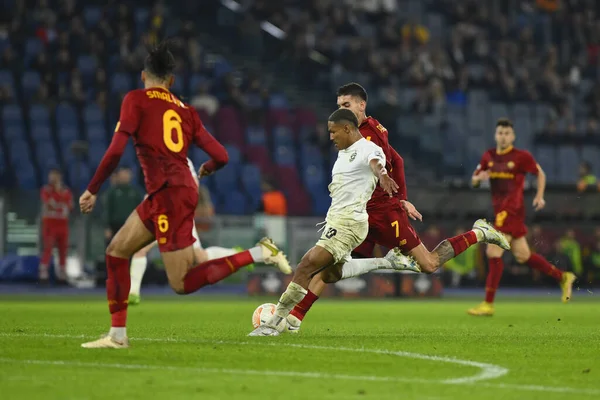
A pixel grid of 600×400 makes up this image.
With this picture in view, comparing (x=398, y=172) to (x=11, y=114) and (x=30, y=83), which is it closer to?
(x=11, y=114)

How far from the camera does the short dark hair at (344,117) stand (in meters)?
10.2

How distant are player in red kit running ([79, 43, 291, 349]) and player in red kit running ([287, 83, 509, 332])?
213 centimetres

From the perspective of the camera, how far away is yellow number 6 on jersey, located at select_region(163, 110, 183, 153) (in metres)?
8.75

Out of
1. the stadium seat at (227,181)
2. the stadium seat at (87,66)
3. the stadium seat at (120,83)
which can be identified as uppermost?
the stadium seat at (87,66)

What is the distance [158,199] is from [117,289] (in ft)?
2.41

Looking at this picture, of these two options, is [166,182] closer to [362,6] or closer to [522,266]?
[522,266]

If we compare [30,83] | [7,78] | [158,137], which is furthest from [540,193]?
[7,78]

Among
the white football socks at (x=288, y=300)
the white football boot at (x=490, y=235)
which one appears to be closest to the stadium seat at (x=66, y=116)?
the white football boot at (x=490, y=235)

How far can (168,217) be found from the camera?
863 cm

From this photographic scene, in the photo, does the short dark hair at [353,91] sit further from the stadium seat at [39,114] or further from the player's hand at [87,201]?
the stadium seat at [39,114]

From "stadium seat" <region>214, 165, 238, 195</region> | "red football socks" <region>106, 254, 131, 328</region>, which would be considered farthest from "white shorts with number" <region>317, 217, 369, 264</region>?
"stadium seat" <region>214, 165, 238, 195</region>

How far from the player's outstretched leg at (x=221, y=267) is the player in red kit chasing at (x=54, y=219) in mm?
14020

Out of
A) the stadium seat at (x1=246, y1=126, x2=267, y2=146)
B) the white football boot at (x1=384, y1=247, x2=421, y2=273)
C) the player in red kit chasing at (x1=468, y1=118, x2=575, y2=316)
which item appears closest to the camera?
the white football boot at (x1=384, y1=247, x2=421, y2=273)

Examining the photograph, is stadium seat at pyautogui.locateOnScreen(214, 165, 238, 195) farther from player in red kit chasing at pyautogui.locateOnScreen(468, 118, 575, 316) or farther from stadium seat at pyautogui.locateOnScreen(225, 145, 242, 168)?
player in red kit chasing at pyautogui.locateOnScreen(468, 118, 575, 316)
